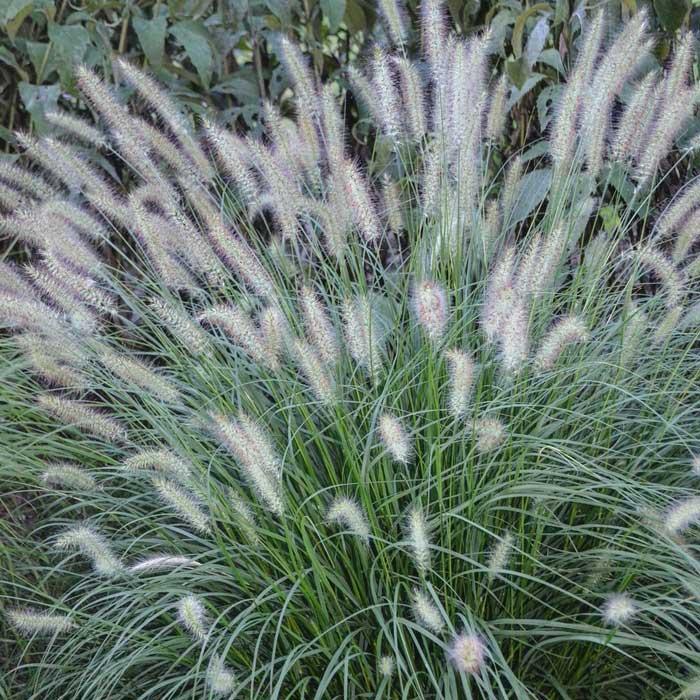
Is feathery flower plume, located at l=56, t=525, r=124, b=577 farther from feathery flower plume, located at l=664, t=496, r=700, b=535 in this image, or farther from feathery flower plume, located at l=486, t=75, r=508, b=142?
feathery flower plume, located at l=486, t=75, r=508, b=142

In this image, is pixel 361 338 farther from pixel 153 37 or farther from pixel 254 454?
pixel 153 37

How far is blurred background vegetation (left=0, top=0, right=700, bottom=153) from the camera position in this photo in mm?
3195

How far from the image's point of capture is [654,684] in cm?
204

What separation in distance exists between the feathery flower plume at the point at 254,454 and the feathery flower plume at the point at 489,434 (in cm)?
39

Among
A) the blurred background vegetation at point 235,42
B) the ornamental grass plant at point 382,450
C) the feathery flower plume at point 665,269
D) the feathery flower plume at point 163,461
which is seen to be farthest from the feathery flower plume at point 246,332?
the blurred background vegetation at point 235,42

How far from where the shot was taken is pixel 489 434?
2.01 m

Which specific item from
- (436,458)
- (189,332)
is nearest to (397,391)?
(436,458)

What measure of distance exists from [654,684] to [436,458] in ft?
1.95

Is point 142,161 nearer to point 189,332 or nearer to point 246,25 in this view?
point 189,332

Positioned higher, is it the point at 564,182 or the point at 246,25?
the point at 246,25

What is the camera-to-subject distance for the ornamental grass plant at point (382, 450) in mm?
1994

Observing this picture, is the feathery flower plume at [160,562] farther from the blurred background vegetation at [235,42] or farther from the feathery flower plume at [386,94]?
the blurred background vegetation at [235,42]

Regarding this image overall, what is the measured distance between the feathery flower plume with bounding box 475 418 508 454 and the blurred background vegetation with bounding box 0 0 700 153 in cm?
136

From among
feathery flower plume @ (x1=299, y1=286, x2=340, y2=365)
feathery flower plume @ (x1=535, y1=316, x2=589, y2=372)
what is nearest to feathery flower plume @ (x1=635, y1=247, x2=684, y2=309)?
feathery flower plume @ (x1=535, y1=316, x2=589, y2=372)
